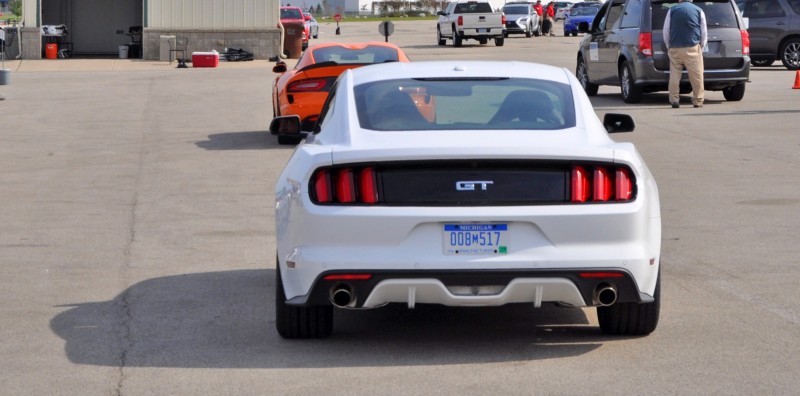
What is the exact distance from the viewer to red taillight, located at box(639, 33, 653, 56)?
21969mm

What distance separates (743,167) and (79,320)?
8.90m

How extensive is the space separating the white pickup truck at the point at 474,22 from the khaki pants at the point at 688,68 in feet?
94.4

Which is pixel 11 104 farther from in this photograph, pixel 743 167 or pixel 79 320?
pixel 79 320

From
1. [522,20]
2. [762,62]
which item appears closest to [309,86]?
[762,62]

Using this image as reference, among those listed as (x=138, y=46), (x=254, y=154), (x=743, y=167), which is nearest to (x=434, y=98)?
(x=743, y=167)

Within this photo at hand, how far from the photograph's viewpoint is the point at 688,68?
21.0 m

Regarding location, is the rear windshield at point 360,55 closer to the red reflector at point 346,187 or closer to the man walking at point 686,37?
the man walking at point 686,37

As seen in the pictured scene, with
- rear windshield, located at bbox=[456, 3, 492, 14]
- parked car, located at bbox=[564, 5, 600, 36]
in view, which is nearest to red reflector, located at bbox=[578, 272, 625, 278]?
rear windshield, located at bbox=[456, 3, 492, 14]

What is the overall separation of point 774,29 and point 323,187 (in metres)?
27.5

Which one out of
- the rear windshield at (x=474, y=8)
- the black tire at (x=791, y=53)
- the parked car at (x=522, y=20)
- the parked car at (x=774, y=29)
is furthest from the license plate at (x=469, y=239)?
the parked car at (x=522, y=20)

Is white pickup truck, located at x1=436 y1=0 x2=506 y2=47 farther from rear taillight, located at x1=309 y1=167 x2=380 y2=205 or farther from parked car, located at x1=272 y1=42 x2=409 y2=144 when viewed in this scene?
rear taillight, located at x1=309 y1=167 x2=380 y2=205

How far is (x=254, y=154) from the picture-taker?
53.7 feet

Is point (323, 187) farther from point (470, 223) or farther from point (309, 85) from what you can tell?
point (309, 85)

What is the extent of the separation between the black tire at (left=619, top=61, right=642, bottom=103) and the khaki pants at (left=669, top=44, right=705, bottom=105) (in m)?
1.04
